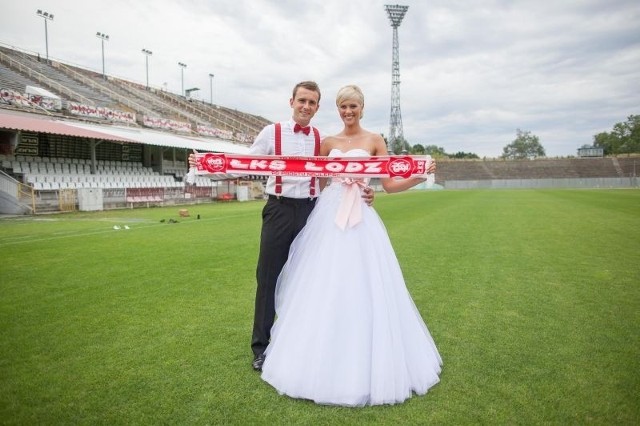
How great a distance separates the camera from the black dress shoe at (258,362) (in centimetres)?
327

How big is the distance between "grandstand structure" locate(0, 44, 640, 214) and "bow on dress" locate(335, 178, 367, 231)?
13760 millimetres

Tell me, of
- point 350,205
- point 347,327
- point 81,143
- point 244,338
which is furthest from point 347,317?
point 81,143

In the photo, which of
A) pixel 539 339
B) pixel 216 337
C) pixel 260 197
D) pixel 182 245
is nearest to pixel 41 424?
pixel 216 337

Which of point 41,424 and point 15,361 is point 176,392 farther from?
point 15,361

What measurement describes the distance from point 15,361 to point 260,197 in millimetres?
31071

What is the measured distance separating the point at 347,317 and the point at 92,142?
25858 millimetres

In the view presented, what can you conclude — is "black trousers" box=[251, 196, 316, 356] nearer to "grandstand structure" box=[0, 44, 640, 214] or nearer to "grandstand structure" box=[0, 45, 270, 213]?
"grandstand structure" box=[0, 45, 270, 213]

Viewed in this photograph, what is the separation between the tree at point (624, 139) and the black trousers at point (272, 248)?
118 meters

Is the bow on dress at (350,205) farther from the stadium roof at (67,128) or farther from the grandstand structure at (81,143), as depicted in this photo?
the stadium roof at (67,128)

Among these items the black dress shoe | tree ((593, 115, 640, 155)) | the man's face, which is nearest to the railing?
the man's face

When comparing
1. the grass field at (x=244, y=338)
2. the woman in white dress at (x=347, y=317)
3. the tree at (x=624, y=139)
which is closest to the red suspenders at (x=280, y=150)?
the woman in white dress at (x=347, y=317)

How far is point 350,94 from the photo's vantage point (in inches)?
129

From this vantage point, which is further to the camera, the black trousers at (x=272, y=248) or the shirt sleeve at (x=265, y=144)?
the shirt sleeve at (x=265, y=144)

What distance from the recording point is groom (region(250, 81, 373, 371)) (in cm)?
337
